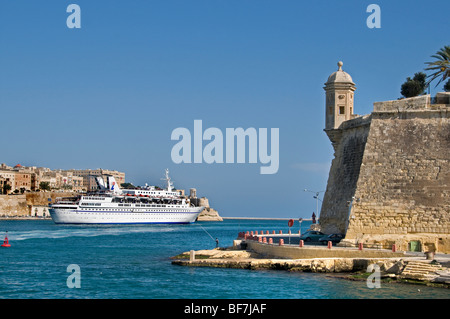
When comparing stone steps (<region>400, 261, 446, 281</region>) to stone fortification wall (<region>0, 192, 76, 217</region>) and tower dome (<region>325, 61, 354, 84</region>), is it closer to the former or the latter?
tower dome (<region>325, 61, 354, 84</region>)

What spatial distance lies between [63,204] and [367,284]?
6140 centimetres

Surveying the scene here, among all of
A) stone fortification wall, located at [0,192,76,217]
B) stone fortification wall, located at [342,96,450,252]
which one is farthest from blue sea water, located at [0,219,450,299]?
stone fortification wall, located at [0,192,76,217]

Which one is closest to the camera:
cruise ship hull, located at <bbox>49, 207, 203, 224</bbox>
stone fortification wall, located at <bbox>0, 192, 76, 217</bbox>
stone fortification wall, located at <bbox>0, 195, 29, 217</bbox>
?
cruise ship hull, located at <bbox>49, 207, 203, 224</bbox>

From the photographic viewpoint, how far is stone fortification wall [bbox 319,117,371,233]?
964 inches

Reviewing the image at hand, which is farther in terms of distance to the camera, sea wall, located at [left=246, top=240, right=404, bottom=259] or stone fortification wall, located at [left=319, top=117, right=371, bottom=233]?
stone fortification wall, located at [left=319, top=117, right=371, bottom=233]

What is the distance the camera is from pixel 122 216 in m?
76.0

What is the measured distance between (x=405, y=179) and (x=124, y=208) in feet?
188

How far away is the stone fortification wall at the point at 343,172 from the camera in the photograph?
2448 centimetres
